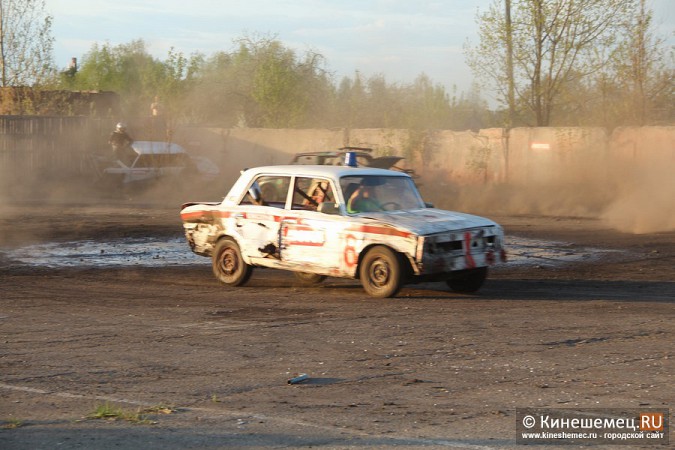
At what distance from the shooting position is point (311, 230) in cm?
1205

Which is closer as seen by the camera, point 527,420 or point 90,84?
point 527,420

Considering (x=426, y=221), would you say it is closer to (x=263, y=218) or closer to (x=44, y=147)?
(x=263, y=218)

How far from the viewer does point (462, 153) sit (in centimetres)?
3234

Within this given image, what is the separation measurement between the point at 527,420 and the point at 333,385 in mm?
1623

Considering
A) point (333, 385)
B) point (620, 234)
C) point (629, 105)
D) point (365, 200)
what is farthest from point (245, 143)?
point (333, 385)

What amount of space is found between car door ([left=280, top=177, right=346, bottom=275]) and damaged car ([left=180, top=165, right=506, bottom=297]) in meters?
0.01

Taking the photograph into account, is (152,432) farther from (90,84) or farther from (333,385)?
(90,84)

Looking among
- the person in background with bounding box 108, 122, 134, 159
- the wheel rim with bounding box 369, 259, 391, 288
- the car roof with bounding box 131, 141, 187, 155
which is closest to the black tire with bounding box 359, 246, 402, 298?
the wheel rim with bounding box 369, 259, 391, 288

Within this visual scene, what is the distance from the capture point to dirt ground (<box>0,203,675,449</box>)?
598 cm

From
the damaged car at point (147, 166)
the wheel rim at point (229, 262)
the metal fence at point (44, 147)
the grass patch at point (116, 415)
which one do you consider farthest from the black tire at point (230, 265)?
the metal fence at point (44, 147)

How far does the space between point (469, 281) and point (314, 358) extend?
451cm

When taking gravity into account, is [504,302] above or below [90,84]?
below

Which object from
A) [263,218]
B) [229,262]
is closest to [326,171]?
[263,218]

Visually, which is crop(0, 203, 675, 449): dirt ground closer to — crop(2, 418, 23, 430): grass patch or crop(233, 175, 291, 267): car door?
crop(2, 418, 23, 430): grass patch
